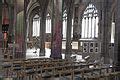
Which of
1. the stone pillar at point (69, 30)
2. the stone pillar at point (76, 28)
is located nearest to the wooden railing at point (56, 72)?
the stone pillar at point (69, 30)

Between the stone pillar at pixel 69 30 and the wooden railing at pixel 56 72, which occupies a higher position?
the stone pillar at pixel 69 30

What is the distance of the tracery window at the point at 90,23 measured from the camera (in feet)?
119

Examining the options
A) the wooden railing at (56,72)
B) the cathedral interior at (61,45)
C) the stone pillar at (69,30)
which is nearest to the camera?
the wooden railing at (56,72)

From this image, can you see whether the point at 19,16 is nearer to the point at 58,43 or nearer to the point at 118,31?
the point at 58,43

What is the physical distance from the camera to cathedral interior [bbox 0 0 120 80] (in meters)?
10.7

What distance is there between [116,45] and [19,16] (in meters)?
11.2

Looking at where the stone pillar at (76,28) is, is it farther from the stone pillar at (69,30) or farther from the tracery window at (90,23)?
the stone pillar at (69,30)

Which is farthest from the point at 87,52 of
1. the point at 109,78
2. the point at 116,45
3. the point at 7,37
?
the point at 109,78

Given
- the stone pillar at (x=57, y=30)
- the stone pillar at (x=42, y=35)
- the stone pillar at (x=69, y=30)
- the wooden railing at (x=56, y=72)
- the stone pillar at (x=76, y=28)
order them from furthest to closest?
the stone pillar at (x=76, y=28), the stone pillar at (x=42, y=35), the stone pillar at (x=69, y=30), the stone pillar at (x=57, y=30), the wooden railing at (x=56, y=72)

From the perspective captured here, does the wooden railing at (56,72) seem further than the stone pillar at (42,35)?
No

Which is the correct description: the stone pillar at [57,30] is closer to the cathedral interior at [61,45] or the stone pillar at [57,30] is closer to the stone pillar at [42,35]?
the cathedral interior at [61,45]

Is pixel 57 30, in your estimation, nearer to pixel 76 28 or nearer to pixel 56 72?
pixel 56 72

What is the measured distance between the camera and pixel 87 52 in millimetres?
28734

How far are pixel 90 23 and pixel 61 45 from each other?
1840cm
